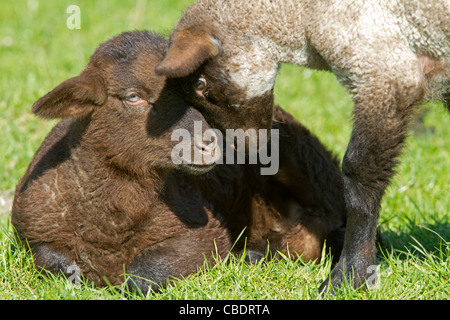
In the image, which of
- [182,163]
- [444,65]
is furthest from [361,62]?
[182,163]

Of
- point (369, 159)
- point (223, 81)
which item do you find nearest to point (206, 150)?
point (223, 81)

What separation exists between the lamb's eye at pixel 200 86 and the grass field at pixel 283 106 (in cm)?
106

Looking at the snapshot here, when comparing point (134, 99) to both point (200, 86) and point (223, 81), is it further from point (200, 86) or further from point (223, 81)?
point (223, 81)

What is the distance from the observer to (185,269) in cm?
498

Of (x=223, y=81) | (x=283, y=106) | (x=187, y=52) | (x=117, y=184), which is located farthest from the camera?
(x=283, y=106)

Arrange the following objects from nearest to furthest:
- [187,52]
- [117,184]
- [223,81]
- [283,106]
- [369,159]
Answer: [187,52], [369,159], [223,81], [117,184], [283,106]

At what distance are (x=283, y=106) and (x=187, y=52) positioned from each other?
4860 mm

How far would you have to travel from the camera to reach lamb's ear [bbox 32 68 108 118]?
15.4 ft

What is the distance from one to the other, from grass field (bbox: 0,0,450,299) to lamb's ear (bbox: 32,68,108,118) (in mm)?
1097

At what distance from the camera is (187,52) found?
4551mm

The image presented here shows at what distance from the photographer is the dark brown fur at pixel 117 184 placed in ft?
15.9

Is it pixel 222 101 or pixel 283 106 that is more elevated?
pixel 222 101

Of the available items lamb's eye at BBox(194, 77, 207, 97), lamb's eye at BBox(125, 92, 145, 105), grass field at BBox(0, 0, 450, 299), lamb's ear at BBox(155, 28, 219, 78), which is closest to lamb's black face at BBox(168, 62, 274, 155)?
lamb's eye at BBox(194, 77, 207, 97)
